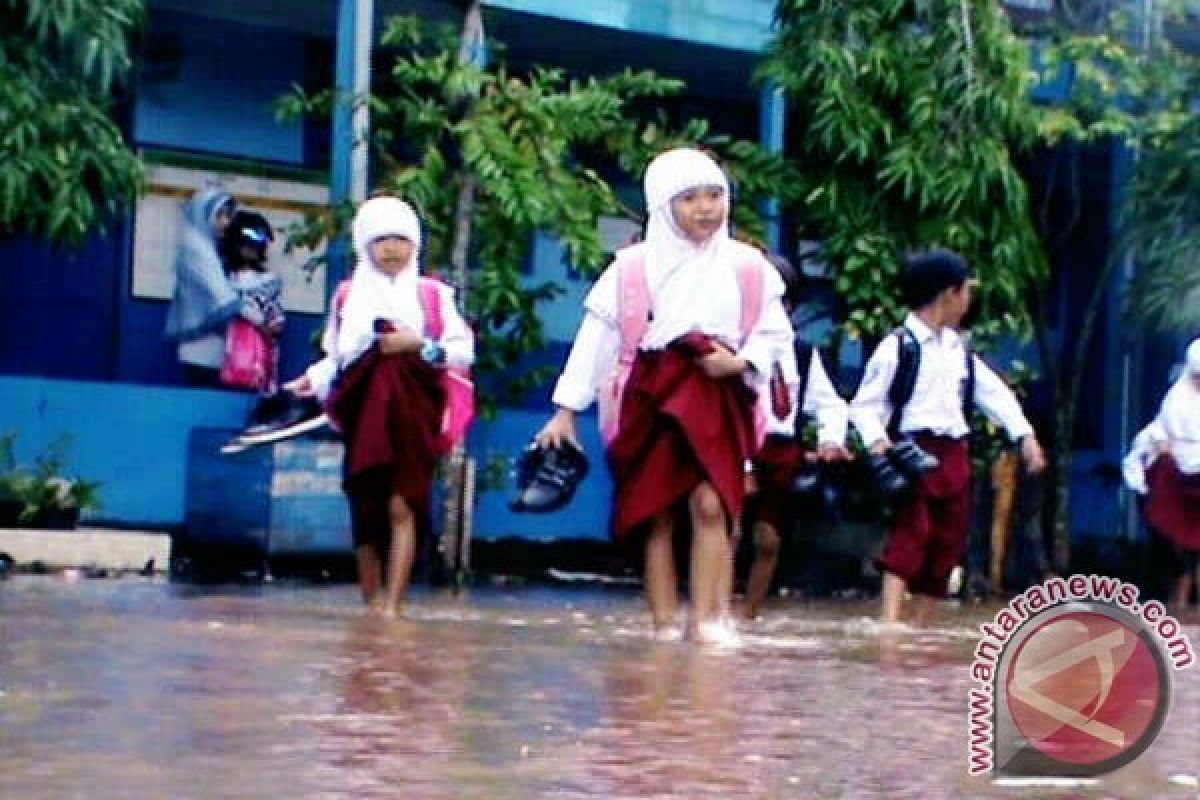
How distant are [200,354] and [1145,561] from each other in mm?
6677

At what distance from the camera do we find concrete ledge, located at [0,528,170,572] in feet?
46.5

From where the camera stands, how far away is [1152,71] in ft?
60.3

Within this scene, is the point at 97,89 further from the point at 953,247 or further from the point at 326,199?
the point at 953,247

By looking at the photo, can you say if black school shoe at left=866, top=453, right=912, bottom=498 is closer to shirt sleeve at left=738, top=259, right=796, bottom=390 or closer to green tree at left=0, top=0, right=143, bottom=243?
shirt sleeve at left=738, top=259, right=796, bottom=390

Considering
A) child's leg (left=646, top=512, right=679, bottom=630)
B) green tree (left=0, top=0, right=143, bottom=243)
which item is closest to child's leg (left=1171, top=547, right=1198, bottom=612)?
green tree (left=0, top=0, right=143, bottom=243)

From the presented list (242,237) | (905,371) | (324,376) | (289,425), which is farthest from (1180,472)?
(324,376)

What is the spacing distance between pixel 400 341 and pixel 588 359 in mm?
1808

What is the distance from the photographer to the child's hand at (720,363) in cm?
915

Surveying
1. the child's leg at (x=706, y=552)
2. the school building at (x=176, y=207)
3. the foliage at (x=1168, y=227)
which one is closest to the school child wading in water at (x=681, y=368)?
the child's leg at (x=706, y=552)

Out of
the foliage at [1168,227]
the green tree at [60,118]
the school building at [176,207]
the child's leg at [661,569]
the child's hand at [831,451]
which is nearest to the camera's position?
the child's leg at [661,569]

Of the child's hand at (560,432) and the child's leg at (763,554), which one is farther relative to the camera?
the child's leg at (763,554)

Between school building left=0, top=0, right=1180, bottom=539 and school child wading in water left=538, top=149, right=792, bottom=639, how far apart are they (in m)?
6.74

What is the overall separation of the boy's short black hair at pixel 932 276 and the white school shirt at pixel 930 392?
0.50 feet

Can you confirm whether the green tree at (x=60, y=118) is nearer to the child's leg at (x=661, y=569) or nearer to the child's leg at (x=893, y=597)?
the child's leg at (x=893, y=597)
